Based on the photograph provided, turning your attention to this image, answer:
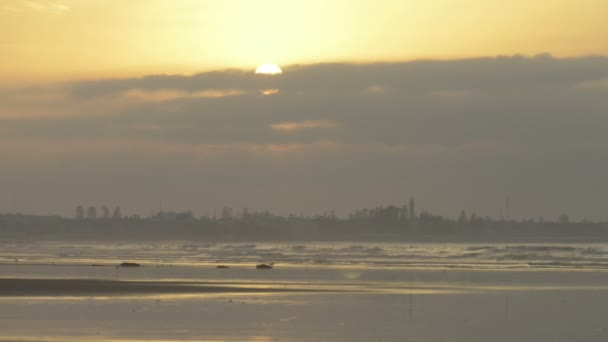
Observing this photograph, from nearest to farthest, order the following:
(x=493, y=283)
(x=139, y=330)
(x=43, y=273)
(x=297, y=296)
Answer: (x=139, y=330) < (x=297, y=296) < (x=493, y=283) < (x=43, y=273)

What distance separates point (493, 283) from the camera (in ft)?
167

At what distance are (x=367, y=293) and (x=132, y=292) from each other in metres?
9.11

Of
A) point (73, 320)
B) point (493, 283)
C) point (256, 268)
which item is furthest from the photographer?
point (256, 268)

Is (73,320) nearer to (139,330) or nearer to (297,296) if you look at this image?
(139,330)

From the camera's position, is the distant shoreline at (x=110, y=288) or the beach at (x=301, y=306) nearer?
the beach at (x=301, y=306)

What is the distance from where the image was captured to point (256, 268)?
68188mm

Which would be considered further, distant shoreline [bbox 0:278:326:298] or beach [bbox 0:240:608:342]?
distant shoreline [bbox 0:278:326:298]

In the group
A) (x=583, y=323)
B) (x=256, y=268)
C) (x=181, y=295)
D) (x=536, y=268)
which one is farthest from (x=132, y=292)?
(x=536, y=268)

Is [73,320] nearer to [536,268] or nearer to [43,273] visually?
[43,273]

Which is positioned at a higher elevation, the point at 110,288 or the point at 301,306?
the point at 110,288

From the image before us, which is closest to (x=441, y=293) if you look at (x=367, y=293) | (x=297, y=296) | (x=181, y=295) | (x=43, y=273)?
(x=367, y=293)

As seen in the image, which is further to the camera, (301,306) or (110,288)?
(110,288)

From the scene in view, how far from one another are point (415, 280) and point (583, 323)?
2285 centimetres

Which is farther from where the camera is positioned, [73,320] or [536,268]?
[536,268]
